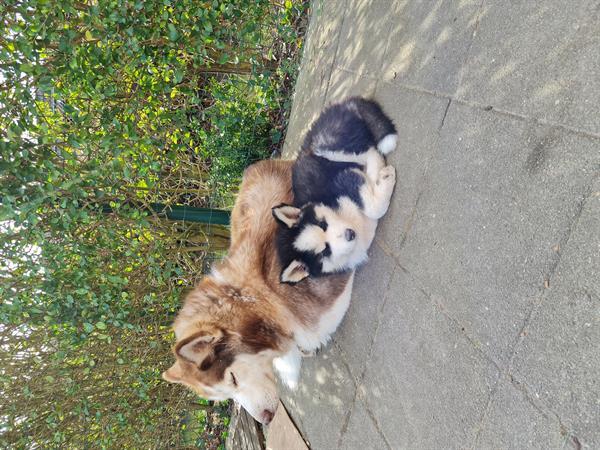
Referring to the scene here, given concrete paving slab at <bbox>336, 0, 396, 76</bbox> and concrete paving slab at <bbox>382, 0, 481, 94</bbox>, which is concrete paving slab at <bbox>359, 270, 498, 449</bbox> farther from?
A: concrete paving slab at <bbox>336, 0, 396, 76</bbox>

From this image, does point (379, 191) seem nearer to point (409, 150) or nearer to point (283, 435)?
point (409, 150)

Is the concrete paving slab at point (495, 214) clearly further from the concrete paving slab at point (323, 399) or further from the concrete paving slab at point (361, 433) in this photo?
the concrete paving slab at point (323, 399)

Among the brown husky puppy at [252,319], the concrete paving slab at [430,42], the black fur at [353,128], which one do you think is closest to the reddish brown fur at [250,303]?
the brown husky puppy at [252,319]

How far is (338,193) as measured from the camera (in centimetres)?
350

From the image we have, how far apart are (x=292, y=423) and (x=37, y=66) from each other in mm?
4425

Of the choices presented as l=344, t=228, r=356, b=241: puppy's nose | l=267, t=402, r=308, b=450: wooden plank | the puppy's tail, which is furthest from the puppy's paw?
the puppy's tail

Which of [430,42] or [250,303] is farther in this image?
[250,303]

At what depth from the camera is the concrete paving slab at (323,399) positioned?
4.18 metres

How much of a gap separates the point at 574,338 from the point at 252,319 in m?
2.22

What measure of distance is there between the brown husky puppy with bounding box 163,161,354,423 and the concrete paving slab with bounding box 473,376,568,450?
162 cm

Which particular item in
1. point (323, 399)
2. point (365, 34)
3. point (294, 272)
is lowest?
point (323, 399)

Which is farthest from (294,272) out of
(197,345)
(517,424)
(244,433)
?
(244,433)

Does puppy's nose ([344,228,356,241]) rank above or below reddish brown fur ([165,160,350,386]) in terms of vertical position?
above

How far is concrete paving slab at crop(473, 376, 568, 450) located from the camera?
2107mm
